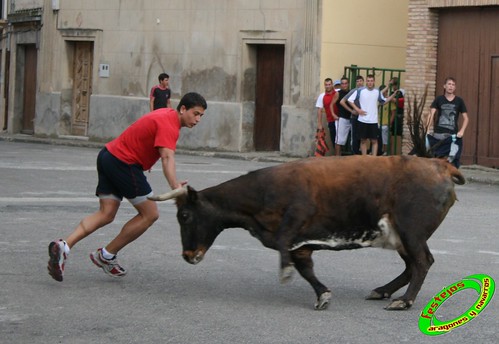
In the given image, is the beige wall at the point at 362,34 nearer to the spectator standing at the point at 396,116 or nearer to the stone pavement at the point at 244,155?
the spectator standing at the point at 396,116

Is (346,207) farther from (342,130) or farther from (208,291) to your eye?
(342,130)

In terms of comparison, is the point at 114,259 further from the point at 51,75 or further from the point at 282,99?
the point at 51,75

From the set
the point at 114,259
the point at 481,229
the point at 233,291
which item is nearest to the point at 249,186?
the point at 233,291

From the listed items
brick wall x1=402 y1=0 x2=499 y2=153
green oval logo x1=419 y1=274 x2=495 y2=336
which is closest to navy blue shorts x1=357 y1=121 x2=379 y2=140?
brick wall x1=402 y1=0 x2=499 y2=153

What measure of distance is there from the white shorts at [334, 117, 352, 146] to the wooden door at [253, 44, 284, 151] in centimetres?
289

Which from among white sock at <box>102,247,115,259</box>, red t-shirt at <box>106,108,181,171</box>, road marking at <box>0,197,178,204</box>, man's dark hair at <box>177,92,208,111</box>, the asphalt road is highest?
man's dark hair at <box>177,92,208,111</box>

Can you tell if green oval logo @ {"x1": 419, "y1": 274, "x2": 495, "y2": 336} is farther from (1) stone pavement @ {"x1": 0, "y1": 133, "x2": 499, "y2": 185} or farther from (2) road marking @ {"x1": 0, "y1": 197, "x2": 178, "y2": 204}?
(1) stone pavement @ {"x1": 0, "y1": 133, "x2": 499, "y2": 185}

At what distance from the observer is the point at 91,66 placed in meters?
31.9

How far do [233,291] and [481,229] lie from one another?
4780 millimetres

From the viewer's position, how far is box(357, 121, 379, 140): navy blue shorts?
23641 mm

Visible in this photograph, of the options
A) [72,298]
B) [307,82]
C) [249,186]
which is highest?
[307,82]

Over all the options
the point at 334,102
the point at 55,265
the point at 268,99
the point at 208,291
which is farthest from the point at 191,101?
the point at 268,99

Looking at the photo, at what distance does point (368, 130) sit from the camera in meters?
23.7

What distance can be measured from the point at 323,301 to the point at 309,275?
0.27 meters
